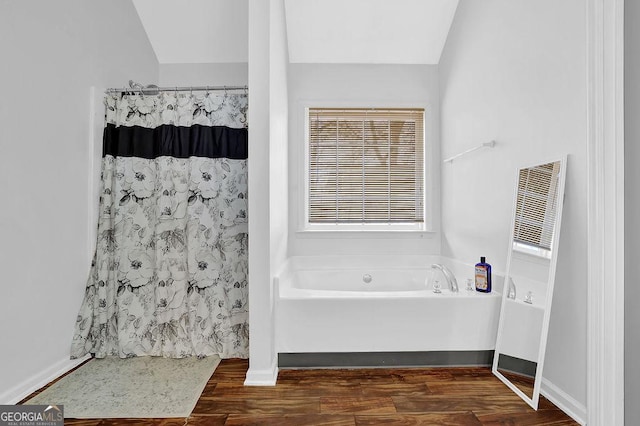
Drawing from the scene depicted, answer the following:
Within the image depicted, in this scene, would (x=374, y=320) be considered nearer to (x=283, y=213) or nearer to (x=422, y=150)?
(x=283, y=213)

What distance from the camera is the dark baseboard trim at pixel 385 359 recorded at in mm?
2406

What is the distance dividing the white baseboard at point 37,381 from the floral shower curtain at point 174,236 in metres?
0.16


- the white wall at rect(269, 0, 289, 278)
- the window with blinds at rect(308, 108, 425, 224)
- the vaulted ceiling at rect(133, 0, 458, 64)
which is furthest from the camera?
the window with blinds at rect(308, 108, 425, 224)

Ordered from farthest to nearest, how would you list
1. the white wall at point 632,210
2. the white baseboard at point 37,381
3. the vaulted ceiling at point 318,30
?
the vaulted ceiling at point 318,30, the white baseboard at point 37,381, the white wall at point 632,210

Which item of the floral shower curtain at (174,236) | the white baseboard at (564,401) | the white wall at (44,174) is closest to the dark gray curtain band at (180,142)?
the floral shower curtain at (174,236)

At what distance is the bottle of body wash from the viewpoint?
2479 millimetres

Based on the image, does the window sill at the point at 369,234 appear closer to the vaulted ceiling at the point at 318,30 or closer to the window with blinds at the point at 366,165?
the window with blinds at the point at 366,165

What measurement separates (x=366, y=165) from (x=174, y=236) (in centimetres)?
179

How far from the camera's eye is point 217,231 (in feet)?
8.41

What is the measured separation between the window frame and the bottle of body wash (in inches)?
40.0

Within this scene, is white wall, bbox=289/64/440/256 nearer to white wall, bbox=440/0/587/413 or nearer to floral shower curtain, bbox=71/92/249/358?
white wall, bbox=440/0/587/413

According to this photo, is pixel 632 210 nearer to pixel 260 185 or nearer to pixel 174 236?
pixel 260 185

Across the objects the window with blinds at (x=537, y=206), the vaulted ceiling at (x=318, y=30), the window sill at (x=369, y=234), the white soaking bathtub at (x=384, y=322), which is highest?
the vaulted ceiling at (x=318, y=30)

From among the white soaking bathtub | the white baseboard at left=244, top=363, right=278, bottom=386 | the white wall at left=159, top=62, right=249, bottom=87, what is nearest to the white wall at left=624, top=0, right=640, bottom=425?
the white soaking bathtub
